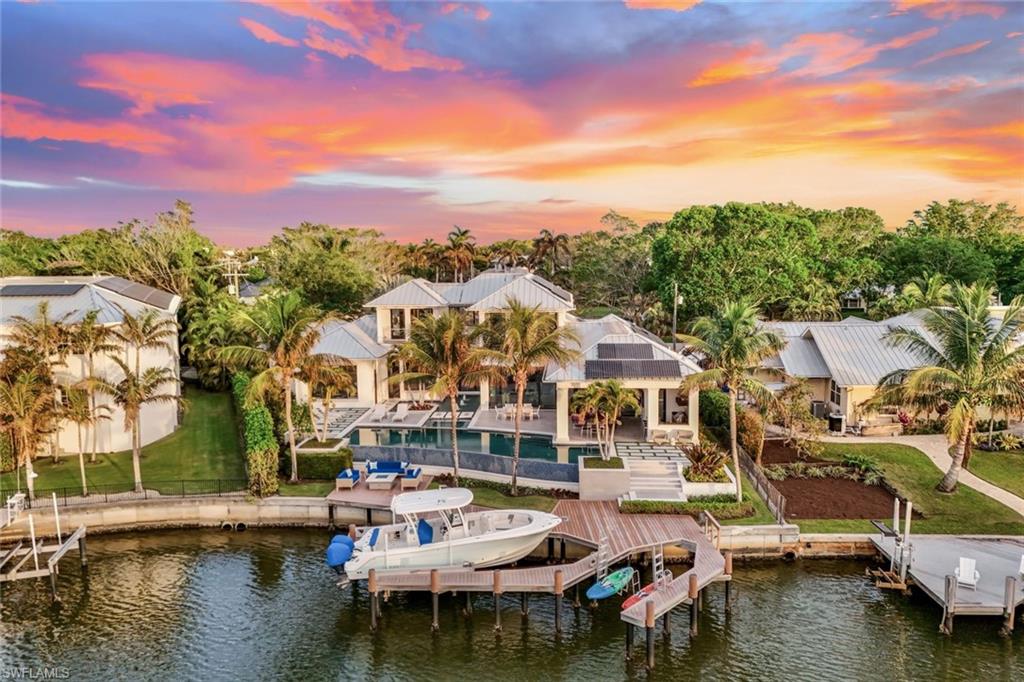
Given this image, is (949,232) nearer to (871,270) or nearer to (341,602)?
(871,270)

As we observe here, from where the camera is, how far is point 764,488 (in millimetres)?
23391

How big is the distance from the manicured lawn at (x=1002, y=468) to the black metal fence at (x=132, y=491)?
28945 mm

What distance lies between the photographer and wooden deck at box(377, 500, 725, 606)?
17.8 meters

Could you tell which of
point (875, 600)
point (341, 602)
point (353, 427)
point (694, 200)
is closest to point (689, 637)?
point (875, 600)

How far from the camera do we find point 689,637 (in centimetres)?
1703

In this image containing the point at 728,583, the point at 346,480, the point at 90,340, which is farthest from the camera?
the point at 90,340

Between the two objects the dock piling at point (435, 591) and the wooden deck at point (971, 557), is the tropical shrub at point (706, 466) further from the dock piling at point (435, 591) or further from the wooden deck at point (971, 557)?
the dock piling at point (435, 591)

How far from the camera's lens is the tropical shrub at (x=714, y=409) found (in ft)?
105

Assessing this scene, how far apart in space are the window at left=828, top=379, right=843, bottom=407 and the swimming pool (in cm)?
1290

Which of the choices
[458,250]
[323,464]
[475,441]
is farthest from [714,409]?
[458,250]

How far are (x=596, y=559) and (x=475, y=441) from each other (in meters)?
12.0

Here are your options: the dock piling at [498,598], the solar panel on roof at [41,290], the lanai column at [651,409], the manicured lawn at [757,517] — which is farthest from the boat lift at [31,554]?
the lanai column at [651,409]

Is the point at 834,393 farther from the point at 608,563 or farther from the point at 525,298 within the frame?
the point at 608,563

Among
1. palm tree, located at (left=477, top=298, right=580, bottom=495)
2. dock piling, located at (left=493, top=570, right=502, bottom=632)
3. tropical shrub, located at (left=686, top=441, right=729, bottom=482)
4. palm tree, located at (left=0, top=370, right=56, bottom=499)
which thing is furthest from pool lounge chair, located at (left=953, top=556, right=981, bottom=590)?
palm tree, located at (left=0, top=370, right=56, bottom=499)
